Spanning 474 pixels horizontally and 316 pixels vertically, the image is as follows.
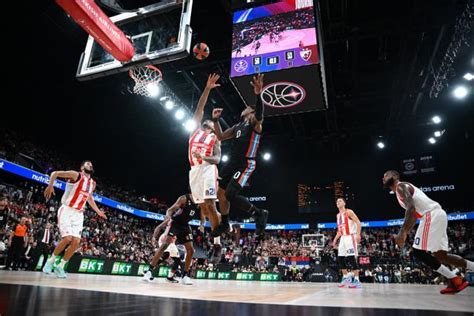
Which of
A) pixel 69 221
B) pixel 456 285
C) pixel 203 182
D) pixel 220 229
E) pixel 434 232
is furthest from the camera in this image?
pixel 69 221

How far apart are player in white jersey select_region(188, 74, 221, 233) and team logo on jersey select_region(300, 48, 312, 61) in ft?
9.39

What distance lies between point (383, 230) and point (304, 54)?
17.7m

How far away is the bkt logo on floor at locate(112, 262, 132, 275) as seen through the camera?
11.6 m

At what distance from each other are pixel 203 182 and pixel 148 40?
4424 mm

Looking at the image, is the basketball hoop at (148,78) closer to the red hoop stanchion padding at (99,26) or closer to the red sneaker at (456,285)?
the red hoop stanchion padding at (99,26)

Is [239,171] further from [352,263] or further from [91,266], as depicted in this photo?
[91,266]

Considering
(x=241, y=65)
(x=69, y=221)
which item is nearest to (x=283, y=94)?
(x=241, y=65)

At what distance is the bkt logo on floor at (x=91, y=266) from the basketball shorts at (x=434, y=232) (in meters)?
9.37

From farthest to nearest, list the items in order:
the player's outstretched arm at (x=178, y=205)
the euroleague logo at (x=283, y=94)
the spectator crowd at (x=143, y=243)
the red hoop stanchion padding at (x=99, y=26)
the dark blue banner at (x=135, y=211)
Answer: the dark blue banner at (x=135, y=211), the spectator crowd at (x=143, y=243), the euroleague logo at (x=283, y=94), the player's outstretched arm at (x=178, y=205), the red hoop stanchion padding at (x=99, y=26)

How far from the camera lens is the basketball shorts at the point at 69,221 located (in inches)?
229

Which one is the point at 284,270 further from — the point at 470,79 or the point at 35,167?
the point at 35,167

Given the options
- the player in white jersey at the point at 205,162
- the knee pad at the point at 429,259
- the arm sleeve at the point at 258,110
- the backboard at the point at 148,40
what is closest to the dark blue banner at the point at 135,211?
the backboard at the point at 148,40

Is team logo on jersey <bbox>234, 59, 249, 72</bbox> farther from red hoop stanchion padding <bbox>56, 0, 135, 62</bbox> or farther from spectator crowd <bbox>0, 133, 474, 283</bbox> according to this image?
spectator crowd <bbox>0, 133, 474, 283</bbox>

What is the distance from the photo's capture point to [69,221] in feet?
19.2
